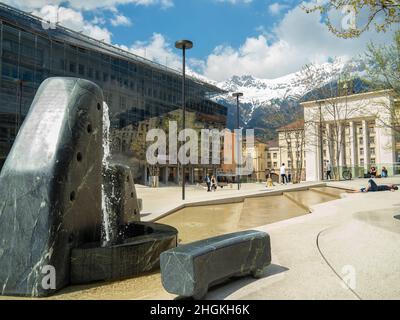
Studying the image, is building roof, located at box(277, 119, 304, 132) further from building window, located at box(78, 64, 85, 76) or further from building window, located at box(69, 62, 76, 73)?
building window, located at box(69, 62, 76, 73)

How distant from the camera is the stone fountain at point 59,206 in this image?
4.54 metres

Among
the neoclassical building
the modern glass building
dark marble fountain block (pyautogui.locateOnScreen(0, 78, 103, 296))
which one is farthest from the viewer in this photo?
the modern glass building

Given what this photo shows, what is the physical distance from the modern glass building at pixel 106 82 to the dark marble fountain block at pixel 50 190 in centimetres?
2665

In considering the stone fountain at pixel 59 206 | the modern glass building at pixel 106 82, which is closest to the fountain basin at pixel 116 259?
the stone fountain at pixel 59 206

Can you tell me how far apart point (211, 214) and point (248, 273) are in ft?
29.8

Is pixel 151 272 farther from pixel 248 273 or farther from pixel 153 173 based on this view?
pixel 153 173

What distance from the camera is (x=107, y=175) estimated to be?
7.59 meters

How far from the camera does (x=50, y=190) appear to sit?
4770mm

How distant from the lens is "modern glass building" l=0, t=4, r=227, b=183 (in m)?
38.3

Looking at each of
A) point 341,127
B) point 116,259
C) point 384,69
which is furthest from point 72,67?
point 116,259

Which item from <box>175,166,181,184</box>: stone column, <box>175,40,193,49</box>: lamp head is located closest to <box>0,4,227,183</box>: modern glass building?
<box>175,166,181,184</box>: stone column

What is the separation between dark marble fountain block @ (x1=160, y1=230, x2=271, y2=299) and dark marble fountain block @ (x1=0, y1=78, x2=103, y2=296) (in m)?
1.92

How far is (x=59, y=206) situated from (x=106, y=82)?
4850cm
